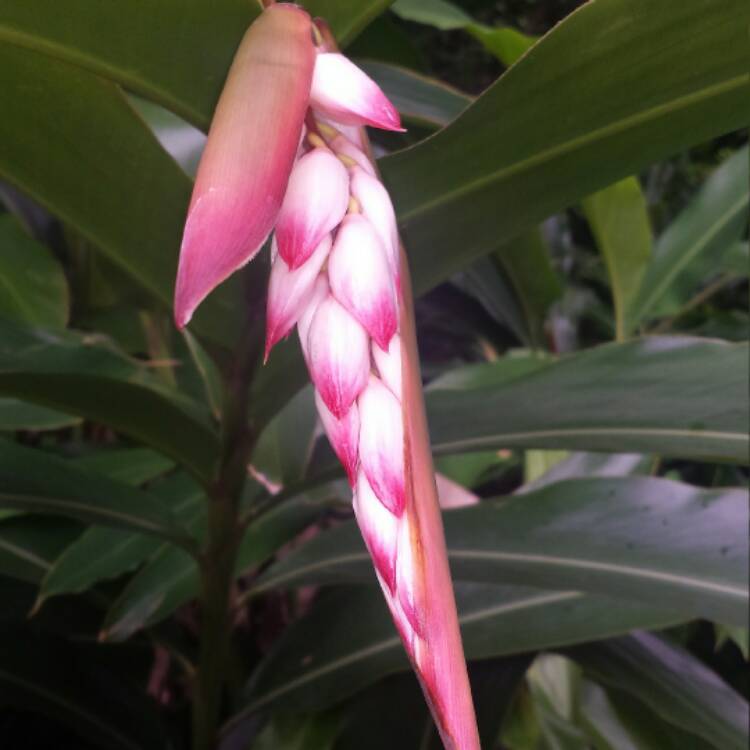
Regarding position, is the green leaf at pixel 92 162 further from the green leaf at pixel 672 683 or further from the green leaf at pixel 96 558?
the green leaf at pixel 672 683

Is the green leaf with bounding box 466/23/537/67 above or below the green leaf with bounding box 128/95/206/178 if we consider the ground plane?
above

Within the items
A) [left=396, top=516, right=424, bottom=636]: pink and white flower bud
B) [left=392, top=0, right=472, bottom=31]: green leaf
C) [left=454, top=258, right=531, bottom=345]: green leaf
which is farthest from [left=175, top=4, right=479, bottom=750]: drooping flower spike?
[left=454, top=258, right=531, bottom=345]: green leaf

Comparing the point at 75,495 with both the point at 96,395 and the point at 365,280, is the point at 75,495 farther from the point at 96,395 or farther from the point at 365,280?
the point at 365,280

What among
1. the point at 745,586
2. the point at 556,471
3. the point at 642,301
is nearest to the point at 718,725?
the point at 745,586

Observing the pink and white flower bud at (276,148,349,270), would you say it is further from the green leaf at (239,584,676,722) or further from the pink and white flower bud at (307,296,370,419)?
the green leaf at (239,584,676,722)

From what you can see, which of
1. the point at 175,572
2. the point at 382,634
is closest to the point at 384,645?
the point at 382,634

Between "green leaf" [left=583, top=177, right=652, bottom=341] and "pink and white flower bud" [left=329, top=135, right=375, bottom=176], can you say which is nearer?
"pink and white flower bud" [left=329, top=135, right=375, bottom=176]
